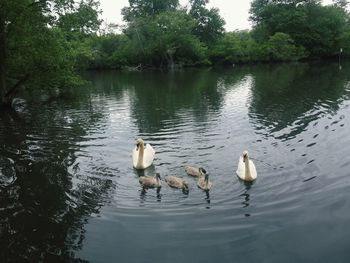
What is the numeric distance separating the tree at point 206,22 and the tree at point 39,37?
76.8 meters

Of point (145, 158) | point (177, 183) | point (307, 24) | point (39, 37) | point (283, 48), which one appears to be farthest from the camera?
point (307, 24)

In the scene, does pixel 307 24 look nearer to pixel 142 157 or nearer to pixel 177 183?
pixel 142 157

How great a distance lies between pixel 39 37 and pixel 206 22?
271 feet

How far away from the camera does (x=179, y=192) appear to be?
44.4 ft

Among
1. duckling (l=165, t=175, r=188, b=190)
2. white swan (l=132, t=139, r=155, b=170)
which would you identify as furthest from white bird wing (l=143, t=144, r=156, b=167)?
duckling (l=165, t=175, r=188, b=190)

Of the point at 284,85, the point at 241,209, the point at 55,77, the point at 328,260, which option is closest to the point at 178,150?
the point at 241,209

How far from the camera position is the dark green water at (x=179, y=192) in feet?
32.8

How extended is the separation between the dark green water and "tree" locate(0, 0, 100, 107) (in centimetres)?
463

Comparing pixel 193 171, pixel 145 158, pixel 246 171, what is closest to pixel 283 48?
pixel 145 158

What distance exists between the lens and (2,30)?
1107 inches

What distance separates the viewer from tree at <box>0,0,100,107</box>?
88.8 ft

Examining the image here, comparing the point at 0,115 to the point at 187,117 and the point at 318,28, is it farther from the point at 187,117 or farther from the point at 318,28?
the point at 318,28

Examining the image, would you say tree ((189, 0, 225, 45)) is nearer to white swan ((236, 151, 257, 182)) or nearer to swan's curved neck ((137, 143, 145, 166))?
swan's curved neck ((137, 143, 145, 166))

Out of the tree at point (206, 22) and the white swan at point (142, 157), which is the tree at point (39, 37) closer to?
the white swan at point (142, 157)
